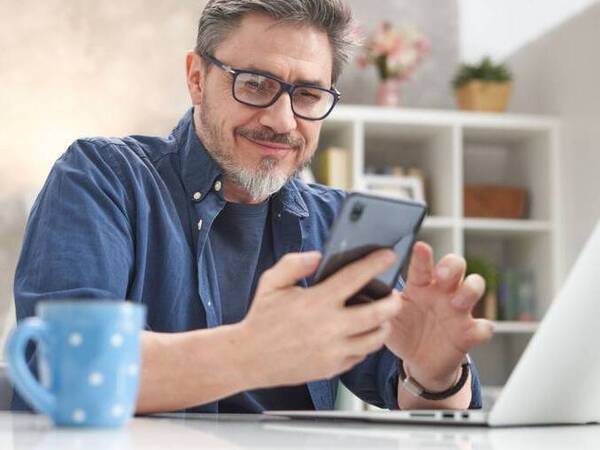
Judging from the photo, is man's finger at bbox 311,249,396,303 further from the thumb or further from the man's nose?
the man's nose

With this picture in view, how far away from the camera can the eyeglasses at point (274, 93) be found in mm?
1656

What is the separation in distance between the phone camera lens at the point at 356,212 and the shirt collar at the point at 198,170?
2.46ft

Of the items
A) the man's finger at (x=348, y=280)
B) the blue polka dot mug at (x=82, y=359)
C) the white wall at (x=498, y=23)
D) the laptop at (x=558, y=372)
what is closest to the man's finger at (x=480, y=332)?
the laptop at (x=558, y=372)

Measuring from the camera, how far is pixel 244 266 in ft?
5.45

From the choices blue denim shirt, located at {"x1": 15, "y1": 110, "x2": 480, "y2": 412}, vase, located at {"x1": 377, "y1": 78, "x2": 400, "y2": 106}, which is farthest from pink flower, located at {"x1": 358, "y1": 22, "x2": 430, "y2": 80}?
blue denim shirt, located at {"x1": 15, "y1": 110, "x2": 480, "y2": 412}

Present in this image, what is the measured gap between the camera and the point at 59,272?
4.19 feet

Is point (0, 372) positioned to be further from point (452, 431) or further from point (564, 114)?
point (564, 114)

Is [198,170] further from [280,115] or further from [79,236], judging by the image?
[79,236]

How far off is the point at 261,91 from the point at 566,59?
8.93 feet

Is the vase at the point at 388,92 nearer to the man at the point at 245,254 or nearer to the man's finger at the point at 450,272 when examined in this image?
the man at the point at 245,254

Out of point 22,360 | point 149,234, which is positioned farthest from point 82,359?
point 149,234

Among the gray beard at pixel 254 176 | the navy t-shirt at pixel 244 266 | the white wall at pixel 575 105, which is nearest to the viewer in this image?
the navy t-shirt at pixel 244 266

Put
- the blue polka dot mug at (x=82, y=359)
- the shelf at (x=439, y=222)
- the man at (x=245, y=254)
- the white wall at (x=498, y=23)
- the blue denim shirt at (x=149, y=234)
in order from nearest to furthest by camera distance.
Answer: the blue polka dot mug at (x=82, y=359)
the man at (x=245, y=254)
the blue denim shirt at (x=149, y=234)
the shelf at (x=439, y=222)
the white wall at (x=498, y=23)

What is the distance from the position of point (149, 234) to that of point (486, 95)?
2891 millimetres
